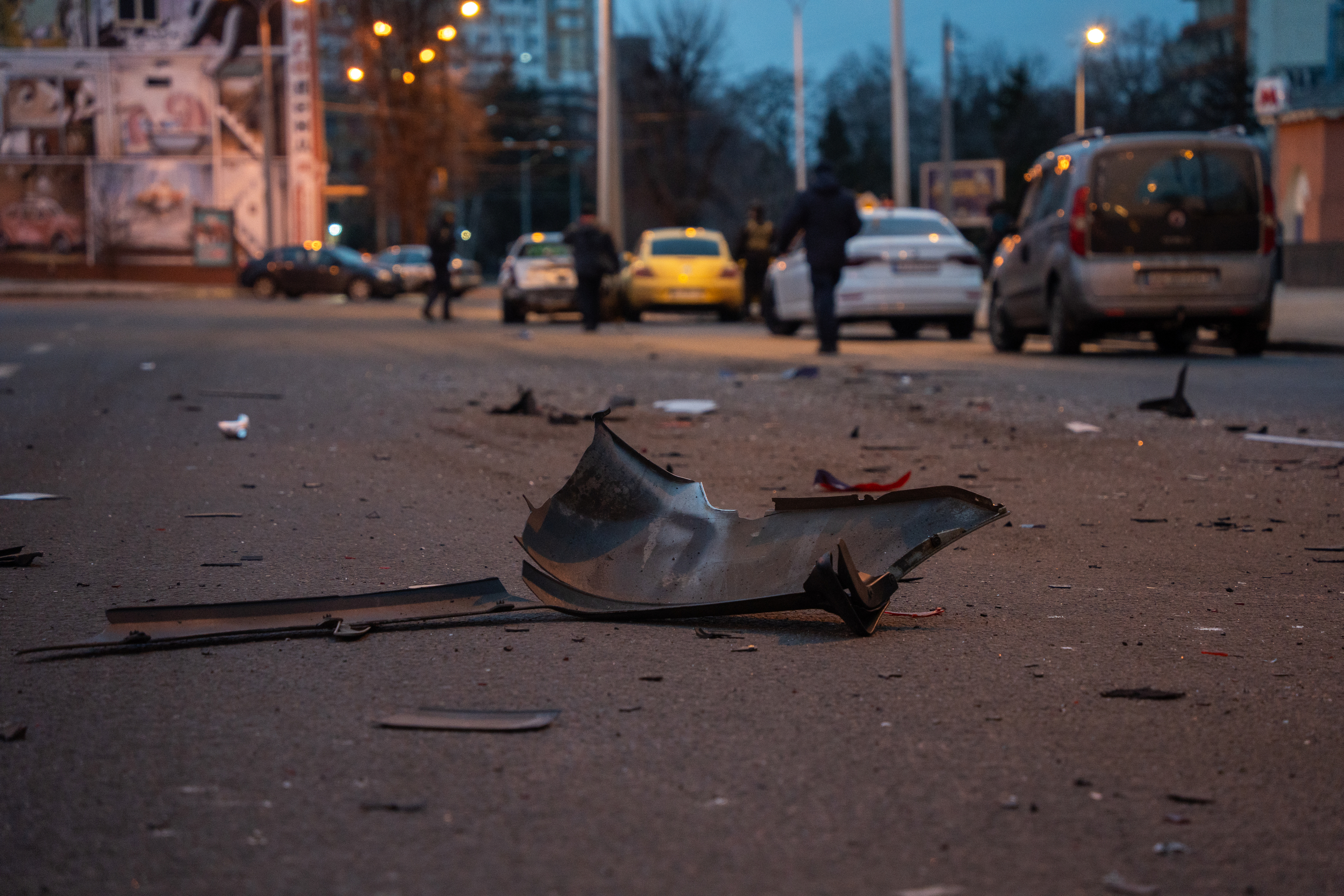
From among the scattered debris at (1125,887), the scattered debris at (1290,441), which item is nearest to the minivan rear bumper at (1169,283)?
the scattered debris at (1290,441)

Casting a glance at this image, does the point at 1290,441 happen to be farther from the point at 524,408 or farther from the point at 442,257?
the point at 442,257

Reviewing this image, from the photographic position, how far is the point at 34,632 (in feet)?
14.5

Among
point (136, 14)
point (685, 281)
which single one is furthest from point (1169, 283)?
point (136, 14)

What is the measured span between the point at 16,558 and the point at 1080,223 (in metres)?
11.5

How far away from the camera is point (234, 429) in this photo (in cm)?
945

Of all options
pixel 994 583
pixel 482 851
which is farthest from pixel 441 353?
pixel 482 851

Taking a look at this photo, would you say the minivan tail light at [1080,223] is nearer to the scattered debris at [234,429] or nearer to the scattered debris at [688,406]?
the scattered debris at [688,406]

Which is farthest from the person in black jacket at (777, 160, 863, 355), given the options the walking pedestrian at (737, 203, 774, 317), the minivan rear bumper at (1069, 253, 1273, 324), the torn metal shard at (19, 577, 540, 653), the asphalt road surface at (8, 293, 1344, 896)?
the torn metal shard at (19, 577, 540, 653)

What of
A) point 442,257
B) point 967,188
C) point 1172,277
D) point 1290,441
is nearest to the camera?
point 1290,441

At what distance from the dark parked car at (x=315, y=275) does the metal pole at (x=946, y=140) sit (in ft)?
57.3

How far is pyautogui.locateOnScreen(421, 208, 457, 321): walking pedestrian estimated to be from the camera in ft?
88.1

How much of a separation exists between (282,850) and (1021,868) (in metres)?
1.25

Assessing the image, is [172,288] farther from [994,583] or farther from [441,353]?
[994,583]

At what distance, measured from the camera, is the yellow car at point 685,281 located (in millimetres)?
26312
